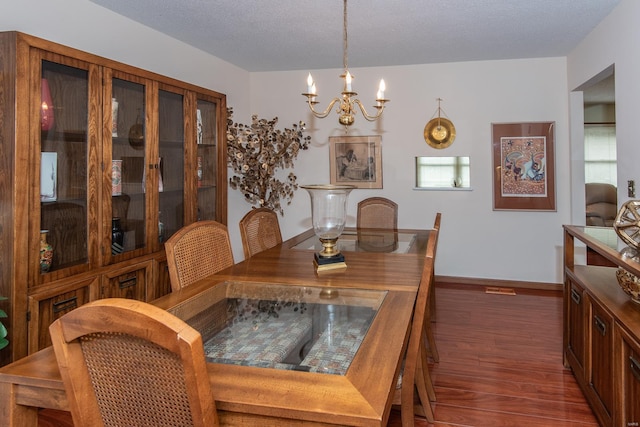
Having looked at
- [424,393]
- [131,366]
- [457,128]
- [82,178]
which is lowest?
[424,393]

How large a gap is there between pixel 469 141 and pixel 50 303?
406 cm

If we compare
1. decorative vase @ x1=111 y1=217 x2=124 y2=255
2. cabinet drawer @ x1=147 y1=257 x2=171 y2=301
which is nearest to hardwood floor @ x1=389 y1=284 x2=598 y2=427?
cabinet drawer @ x1=147 y1=257 x2=171 y2=301

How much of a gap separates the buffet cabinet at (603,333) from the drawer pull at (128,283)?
2612 millimetres

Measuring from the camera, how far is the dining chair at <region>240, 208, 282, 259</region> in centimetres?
281

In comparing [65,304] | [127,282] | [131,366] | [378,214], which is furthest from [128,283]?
[378,214]

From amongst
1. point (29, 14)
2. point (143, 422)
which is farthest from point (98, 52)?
point (143, 422)

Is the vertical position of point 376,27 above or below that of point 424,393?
above

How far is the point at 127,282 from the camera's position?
2691 millimetres

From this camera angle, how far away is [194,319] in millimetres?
1541

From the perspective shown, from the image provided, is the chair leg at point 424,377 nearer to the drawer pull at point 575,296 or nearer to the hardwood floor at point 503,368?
the hardwood floor at point 503,368

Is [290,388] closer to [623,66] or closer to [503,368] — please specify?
[503,368]

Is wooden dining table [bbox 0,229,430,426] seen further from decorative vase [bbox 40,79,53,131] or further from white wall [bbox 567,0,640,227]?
white wall [bbox 567,0,640,227]

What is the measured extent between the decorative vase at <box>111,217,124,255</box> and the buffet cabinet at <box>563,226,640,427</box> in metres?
2.62

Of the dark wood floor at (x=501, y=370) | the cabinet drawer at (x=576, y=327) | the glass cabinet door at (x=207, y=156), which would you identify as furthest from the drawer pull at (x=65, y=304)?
the cabinet drawer at (x=576, y=327)
